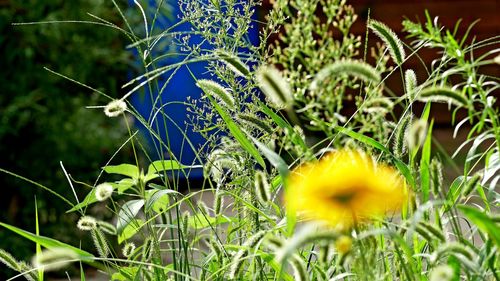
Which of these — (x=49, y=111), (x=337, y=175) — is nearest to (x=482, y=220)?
(x=337, y=175)

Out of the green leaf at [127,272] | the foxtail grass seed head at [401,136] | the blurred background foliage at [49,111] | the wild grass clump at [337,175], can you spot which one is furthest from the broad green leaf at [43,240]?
the blurred background foliage at [49,111]

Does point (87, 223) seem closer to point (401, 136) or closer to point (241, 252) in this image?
point (241, 252)

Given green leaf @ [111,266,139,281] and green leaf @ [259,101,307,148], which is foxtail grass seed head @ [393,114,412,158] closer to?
green leaf @ [259,101,307,148]

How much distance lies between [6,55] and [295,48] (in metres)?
2.98

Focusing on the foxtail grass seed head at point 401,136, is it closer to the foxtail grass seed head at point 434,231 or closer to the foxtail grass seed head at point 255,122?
the foxtail grass seed head at point 255,122

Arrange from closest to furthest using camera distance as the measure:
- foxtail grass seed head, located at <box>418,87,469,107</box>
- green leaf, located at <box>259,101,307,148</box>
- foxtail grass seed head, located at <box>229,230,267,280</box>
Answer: foxtail grass seed head, located at <box>418,87,469,107</box> → foxtail grass seed head, located at <box>229,230,267,280</box> → green leaf, located at <box>259,101,307,148</box>

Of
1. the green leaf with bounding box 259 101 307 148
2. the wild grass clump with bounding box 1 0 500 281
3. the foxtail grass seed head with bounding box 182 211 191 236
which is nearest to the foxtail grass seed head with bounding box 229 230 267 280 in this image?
the wild grass clump with bounding box 1 0 500 281

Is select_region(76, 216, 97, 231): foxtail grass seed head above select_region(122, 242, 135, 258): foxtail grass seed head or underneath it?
above

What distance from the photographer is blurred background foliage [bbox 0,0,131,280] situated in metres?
3.98

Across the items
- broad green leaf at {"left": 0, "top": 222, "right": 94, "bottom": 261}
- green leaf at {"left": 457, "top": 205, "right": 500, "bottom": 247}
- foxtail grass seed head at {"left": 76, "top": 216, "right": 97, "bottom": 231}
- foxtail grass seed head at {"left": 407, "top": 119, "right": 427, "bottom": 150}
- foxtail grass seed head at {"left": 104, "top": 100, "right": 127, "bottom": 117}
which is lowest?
broad green leaf at {"left": 0, "top": 222, "right": 94, "bottom": 261}

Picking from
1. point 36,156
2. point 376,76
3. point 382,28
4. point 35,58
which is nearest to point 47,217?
point 36,156

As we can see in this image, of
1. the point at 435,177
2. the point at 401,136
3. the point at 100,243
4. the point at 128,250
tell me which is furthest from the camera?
the point at 128,250

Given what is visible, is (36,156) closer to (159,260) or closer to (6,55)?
(6,55)

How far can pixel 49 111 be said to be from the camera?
404cm
